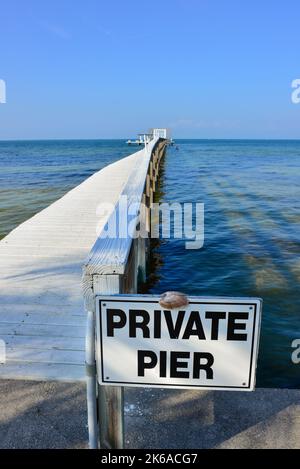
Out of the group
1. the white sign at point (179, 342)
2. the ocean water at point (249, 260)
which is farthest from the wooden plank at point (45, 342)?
the ocean water at point (249, 260)

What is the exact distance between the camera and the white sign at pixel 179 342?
1726 mm

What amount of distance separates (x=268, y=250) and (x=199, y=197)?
890 centimetres

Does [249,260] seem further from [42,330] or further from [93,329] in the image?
[93,329]

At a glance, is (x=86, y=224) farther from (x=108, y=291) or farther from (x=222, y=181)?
(x=222, y=181)

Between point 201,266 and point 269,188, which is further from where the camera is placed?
point 269,188

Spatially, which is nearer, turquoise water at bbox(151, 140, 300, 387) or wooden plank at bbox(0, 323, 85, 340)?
wooden plank at bbox(0, 323, 85, 340)

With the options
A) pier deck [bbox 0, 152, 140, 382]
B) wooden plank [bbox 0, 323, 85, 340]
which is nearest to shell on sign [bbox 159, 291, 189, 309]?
pier deck [bbox 0, 152, 140, 382]

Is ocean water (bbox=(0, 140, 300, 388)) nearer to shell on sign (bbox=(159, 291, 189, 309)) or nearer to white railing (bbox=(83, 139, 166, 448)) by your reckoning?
white railing (bbox=(83, 139, 166, 448))

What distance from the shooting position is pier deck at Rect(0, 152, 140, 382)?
345 centimetres

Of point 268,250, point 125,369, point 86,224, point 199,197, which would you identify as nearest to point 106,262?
point 125,369

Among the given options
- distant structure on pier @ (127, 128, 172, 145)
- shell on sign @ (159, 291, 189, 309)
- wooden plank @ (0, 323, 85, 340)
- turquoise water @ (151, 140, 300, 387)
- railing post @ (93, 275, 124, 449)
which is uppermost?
distant structure on pier @ (127, 128, 172, 145)

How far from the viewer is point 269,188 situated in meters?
21.2

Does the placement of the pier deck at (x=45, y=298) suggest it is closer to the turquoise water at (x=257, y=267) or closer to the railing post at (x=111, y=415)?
the railing post at (x=111, y=415)

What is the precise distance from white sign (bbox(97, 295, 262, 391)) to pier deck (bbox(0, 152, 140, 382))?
1471mm
